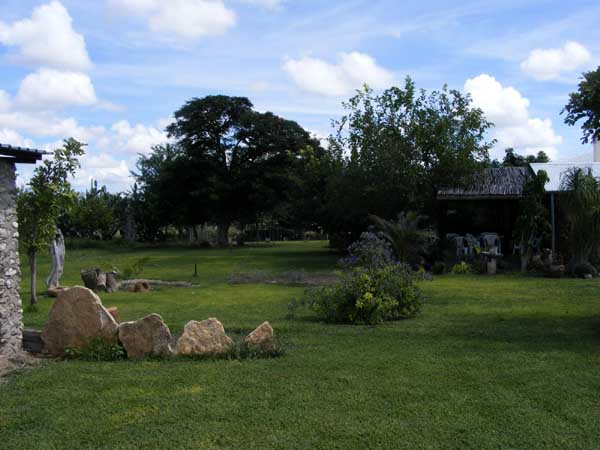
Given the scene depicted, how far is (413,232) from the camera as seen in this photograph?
59.6 feet

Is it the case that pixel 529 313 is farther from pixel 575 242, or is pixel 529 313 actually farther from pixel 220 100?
pixel 220 100

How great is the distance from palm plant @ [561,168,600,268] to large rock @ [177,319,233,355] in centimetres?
1266

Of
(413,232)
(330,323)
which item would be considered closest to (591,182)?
(413,232)

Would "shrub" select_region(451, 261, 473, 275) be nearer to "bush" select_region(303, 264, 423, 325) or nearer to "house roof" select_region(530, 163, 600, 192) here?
"house roof" select_region(530, 163, 600, 192)

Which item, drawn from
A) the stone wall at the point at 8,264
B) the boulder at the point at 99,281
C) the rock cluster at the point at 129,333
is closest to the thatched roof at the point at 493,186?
the boulder at the point at 99,281

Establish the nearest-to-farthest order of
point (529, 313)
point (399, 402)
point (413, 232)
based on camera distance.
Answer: point (399, 402)
point (529, 313)
point (413, 232)

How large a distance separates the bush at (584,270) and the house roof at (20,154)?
14.2 meters

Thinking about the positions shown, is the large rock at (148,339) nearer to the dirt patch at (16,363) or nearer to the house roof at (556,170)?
the dirt patch at (16,363)

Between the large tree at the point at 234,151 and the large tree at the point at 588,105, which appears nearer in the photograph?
the large tree at the point at 588,105

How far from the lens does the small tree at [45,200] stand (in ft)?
38.9

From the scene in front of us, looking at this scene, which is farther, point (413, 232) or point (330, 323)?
point (413, 232)

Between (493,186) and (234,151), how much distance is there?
77.4 feet

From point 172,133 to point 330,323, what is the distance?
115ft

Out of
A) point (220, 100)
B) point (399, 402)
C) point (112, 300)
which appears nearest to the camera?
point (399, 402)
